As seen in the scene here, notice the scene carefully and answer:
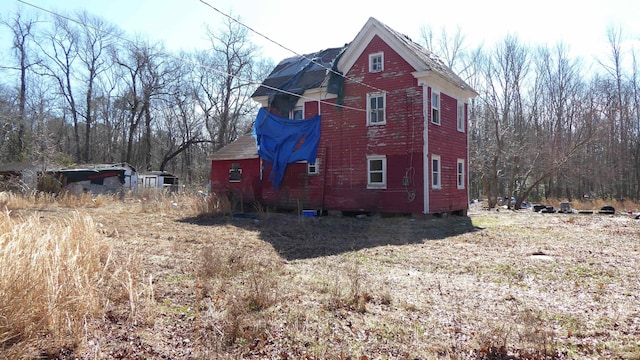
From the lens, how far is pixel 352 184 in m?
16.8

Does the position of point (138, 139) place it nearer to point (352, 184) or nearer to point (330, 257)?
point (352, 184)

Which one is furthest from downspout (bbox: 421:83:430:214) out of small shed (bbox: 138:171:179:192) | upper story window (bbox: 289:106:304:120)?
small shed (bbox: 138:171:179:192)

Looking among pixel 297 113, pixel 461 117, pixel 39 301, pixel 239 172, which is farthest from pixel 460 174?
pixel 39 301

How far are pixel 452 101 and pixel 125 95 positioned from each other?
33380 mm

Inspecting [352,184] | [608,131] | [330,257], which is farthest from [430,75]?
[608,131]

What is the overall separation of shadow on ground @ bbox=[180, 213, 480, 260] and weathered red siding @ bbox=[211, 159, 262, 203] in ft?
11.6

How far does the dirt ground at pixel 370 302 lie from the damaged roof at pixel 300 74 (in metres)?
9.84

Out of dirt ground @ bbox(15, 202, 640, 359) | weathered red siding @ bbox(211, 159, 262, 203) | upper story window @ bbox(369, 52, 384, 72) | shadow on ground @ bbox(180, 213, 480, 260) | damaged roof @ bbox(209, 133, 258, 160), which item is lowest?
dirt ground @ bbox(15, 202, 640, 359)

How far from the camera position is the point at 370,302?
17.0 feet

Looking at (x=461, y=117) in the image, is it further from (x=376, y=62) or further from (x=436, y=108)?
(x=376, y=62)

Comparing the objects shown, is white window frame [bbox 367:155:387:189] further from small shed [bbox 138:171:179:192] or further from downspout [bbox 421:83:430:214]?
small shed [bbox 138:171:179:192]

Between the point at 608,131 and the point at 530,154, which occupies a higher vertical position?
the point at 608,131

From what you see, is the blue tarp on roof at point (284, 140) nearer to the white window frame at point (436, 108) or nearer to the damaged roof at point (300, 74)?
the damaged roof at point (300, 74)

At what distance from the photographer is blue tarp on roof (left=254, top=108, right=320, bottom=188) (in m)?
16.3
